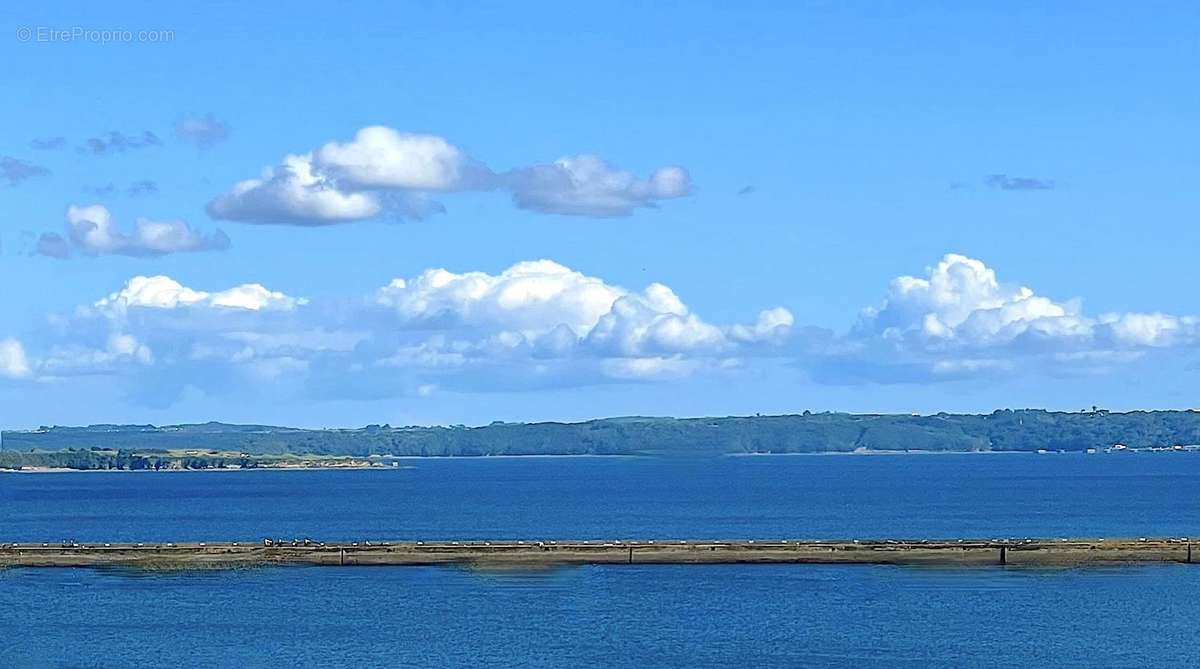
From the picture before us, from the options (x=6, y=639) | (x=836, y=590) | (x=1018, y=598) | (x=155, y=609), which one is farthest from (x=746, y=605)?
(x=6, y=639)

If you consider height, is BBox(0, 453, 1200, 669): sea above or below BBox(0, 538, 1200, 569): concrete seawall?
below

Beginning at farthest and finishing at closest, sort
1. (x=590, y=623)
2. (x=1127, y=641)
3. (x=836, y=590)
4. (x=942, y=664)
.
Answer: (x=836, y=590), (x=590, y=623), (x=1127, y=641), (x=942, y=664)

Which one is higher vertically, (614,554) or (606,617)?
(614,554)

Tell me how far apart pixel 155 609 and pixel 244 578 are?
1774 centimetres

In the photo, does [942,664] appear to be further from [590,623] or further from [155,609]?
[155,609]

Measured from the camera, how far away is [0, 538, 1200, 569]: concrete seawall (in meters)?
146

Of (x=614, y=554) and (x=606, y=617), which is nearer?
(x=606, y=617)

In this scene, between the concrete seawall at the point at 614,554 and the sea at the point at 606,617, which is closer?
the sea at the point at 606,617

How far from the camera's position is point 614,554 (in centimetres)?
14875

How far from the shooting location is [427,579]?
452ft

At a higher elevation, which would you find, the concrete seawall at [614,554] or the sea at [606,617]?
the concrete seawall at [614,554]

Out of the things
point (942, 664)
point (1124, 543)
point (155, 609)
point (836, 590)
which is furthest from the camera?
point (1124, 543)

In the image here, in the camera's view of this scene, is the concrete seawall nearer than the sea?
No

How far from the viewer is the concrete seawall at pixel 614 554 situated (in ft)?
480
